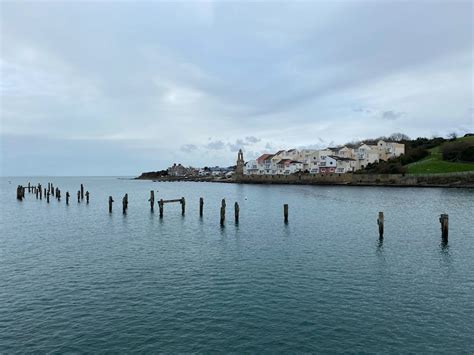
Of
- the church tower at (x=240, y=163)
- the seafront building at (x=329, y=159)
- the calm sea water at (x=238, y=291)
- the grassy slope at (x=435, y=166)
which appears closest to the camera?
the calm sea water at (x=238, y=291)

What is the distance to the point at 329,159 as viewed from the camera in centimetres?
14525

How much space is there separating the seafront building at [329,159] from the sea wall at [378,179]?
31.4 ft

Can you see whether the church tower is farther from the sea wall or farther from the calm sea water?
the calm sea water

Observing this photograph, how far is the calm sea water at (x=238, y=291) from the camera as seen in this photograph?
1384cm

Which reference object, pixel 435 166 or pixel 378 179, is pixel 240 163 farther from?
pixel 435 166

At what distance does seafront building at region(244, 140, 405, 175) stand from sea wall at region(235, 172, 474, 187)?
31.4 feet

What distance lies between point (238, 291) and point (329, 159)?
434ft

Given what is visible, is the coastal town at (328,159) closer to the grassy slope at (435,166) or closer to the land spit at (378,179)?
the land spit at (378,179)

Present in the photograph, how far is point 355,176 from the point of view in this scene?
408ft

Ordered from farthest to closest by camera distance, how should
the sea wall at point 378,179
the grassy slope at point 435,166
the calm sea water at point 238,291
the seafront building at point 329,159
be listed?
the seafront building at point 329,159 < the grassy slope at point 435,166 < the sea wall at point 378,179 < the calm sea water at point 238,291

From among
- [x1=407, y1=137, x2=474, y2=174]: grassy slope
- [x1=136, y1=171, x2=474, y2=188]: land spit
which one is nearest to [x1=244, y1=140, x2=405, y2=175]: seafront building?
[x1=136, y1=171, x2=474, y2=188]: land spit

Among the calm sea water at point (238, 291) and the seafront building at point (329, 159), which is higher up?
the seafront building at point (329, 159)

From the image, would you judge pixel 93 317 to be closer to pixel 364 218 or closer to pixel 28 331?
pixel 28 331

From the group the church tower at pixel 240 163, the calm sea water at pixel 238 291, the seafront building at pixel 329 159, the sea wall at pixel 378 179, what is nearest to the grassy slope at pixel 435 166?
the sea wall at pixel 378 179
